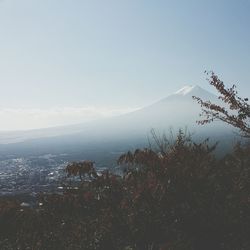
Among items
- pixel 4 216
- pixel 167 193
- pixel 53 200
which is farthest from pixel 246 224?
pixel 4 216

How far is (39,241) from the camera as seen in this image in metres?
7.24

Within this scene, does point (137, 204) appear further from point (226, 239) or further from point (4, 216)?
point (4, 216)

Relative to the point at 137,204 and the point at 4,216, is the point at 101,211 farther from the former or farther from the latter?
the point at 4,216

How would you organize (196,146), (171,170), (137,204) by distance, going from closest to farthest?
1. (137,204)
2. (171,170)
3. (196,146)

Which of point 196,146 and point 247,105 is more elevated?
point 247,105

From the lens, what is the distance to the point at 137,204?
7.16 meters

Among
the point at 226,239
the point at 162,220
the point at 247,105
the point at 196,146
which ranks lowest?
the point at 226,239

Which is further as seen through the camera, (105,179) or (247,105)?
(105,179)

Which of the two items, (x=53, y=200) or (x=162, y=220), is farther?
(x=53, y=200)

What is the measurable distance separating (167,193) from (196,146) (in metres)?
1.65

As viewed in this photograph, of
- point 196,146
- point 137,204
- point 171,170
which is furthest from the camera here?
point 196,146

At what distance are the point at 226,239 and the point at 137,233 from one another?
172cm

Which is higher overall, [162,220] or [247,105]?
[247,105]

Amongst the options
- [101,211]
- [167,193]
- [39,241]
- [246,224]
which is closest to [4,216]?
[39,241]
